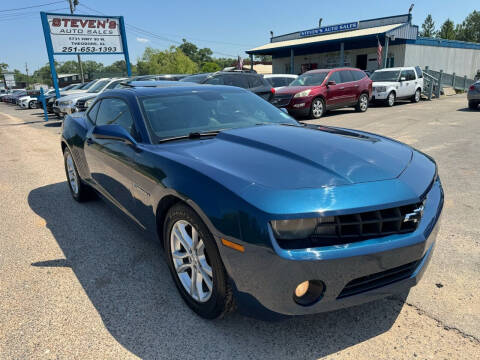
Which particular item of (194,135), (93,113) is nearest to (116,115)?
(93,113)

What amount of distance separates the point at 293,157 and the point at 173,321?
4.38ft

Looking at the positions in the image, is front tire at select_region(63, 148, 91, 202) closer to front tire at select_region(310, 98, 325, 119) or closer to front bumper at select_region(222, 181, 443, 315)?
front bumper at select_region(222, 181, 443, 315)

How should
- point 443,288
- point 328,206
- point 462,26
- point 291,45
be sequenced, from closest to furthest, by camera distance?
point 328,206
point 443,288
point 291,45
point 462,26

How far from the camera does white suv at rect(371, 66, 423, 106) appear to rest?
1553cm

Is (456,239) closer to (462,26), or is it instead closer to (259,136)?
(259,136)

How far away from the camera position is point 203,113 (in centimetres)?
325

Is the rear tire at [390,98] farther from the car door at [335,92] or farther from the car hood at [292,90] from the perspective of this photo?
the car hood at [292,90]

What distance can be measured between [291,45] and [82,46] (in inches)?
780

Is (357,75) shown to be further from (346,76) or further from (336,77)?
(336,77)

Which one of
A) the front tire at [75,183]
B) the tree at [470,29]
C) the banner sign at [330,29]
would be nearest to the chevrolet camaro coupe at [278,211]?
the front tire at [75,183]

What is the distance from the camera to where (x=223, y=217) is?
1.93m

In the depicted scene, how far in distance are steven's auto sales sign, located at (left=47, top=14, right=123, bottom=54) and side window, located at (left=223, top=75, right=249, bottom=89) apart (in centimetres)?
874

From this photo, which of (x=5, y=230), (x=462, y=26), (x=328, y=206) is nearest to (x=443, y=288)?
(x=328, y=206)

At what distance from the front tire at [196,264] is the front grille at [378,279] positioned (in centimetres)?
67
